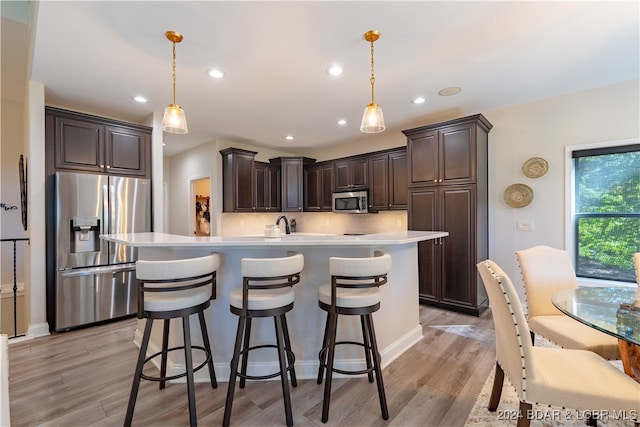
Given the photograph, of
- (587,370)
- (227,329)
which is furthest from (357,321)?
(587,370)

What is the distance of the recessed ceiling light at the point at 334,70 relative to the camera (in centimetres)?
267

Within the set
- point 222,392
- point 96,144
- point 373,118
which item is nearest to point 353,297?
point 222,392

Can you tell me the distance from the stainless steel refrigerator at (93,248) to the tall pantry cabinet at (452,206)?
3.61m

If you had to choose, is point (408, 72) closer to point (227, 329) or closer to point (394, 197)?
point (394, 197)

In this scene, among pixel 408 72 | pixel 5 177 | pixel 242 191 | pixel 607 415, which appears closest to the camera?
pixel 607 415

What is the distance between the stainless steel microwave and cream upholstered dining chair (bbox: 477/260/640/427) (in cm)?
335

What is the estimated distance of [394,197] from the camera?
4.60m

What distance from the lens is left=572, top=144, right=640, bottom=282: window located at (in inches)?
119

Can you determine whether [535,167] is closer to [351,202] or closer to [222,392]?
[351,202]

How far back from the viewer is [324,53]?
8.00 feet

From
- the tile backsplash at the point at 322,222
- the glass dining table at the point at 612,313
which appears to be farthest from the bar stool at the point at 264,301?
the tile backsplash at the point at 322,222

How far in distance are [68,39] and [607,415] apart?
178 inches

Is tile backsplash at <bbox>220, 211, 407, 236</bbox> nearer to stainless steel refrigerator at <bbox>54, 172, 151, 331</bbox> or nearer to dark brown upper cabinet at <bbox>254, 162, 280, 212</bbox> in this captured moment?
dark brown upper cabinet at <bbox>254, 162, 280, 212</bbox>

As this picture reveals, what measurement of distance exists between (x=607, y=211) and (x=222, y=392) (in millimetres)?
4167
